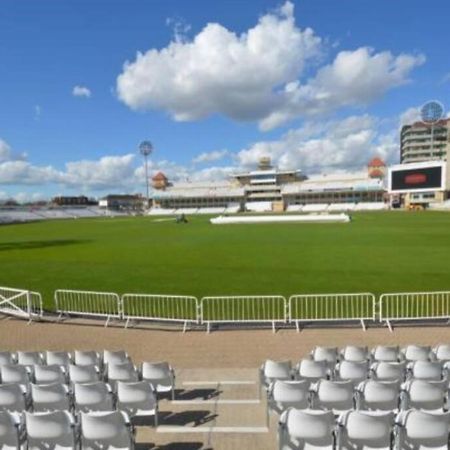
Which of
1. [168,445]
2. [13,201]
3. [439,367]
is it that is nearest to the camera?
[168,445]

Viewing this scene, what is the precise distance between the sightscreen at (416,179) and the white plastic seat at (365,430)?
372ft

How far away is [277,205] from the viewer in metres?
147

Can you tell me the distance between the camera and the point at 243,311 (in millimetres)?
15250

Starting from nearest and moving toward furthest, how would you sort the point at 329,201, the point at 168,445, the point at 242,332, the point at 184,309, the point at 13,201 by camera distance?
the point at 168,445, the point at 242,332, the point at 184,309, the point at 329,201, the point at 13,201

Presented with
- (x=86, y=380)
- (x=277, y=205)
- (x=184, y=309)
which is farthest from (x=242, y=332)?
(x=277, y=205)

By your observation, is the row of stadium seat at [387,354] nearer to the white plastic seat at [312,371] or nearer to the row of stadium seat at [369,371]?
the row of stadium seat at [369,371]

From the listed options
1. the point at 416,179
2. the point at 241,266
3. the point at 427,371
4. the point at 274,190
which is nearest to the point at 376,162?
the point at 274,190

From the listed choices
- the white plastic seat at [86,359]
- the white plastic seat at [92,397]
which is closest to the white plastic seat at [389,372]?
the white plastic seat at [92,397]

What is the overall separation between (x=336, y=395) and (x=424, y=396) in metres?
1.20

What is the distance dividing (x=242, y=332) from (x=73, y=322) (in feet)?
18.8

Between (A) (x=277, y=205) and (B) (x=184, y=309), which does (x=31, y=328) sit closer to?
(B) (x=184, y=309)

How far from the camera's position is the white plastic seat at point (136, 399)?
674 centimetres

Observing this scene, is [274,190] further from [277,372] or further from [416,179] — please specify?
[277,372]

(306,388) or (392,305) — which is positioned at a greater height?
(306,388)
